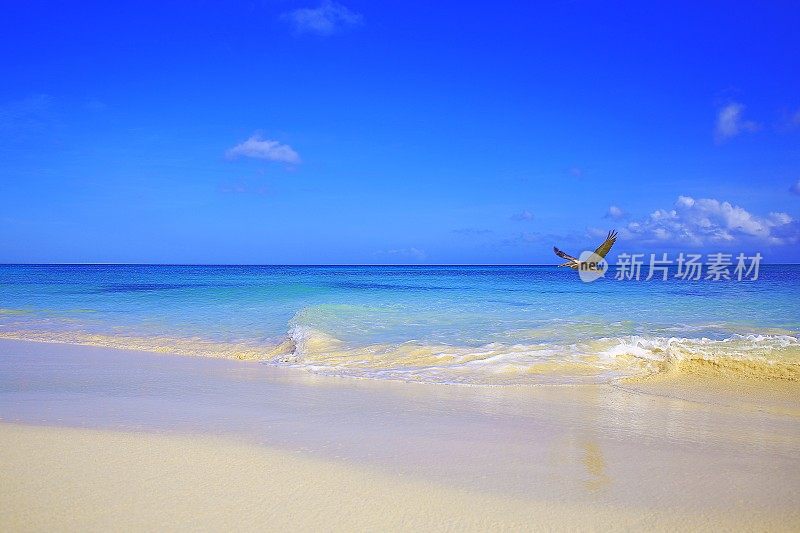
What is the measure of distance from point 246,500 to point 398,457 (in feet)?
4.17

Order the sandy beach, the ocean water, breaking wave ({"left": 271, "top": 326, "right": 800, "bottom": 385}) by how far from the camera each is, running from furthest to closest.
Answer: the ocean water → breaking wave ({"left": 271, "top": 326, "right": 800, "bottom": 385}) → the sandy beach

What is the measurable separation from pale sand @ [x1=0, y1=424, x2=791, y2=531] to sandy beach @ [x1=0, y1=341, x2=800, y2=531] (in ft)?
0.05

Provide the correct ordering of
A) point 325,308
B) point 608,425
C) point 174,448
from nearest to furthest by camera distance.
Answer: point 174,448 < point 608,425 < point 325,308

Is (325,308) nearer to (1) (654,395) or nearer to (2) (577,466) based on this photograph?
(1) (654,395)

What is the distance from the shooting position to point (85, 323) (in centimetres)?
1461

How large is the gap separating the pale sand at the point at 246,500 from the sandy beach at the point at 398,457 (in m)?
0.01

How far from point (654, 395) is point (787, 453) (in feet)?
6.61

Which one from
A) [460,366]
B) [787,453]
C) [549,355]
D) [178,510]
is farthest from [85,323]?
[787,453]

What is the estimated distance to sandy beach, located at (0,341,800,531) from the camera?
320 cm

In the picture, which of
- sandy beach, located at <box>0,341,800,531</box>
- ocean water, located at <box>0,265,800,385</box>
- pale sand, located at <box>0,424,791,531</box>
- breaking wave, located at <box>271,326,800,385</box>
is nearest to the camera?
pale sand, located at <box>0,424,791,531</box>

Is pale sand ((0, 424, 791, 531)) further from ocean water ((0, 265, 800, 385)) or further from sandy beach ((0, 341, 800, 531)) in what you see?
ocean water ((0, 265, 800, 385))
